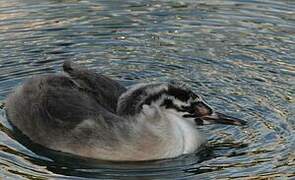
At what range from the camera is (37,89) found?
1270 cm

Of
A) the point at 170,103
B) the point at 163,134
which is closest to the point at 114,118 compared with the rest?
the point at 163,134

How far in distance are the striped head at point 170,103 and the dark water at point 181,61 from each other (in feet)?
0.97

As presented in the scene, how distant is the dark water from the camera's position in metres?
11.5

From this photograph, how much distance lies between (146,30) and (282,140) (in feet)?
15.3

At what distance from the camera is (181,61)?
1469 centimetres

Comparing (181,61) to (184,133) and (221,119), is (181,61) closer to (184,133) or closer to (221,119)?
(221,119)

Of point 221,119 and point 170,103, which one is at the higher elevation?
point 170,103

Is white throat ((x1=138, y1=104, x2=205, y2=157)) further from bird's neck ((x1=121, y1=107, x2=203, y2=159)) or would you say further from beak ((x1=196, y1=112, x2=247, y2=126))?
beak ((x1=196, y1=112, x2=247, y2=126))

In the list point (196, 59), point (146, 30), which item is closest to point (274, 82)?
point (196, 59)

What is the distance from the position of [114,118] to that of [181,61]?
10.4 ft

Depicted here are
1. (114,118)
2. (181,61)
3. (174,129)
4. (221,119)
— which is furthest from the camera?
(181,61)

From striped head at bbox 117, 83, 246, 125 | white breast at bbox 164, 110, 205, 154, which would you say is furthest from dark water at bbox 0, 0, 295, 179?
striped head at bbox 117, 83, 246, 125

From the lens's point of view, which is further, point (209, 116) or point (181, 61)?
point (181, 61)

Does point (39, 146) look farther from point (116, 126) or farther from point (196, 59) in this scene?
point (196, 59)
